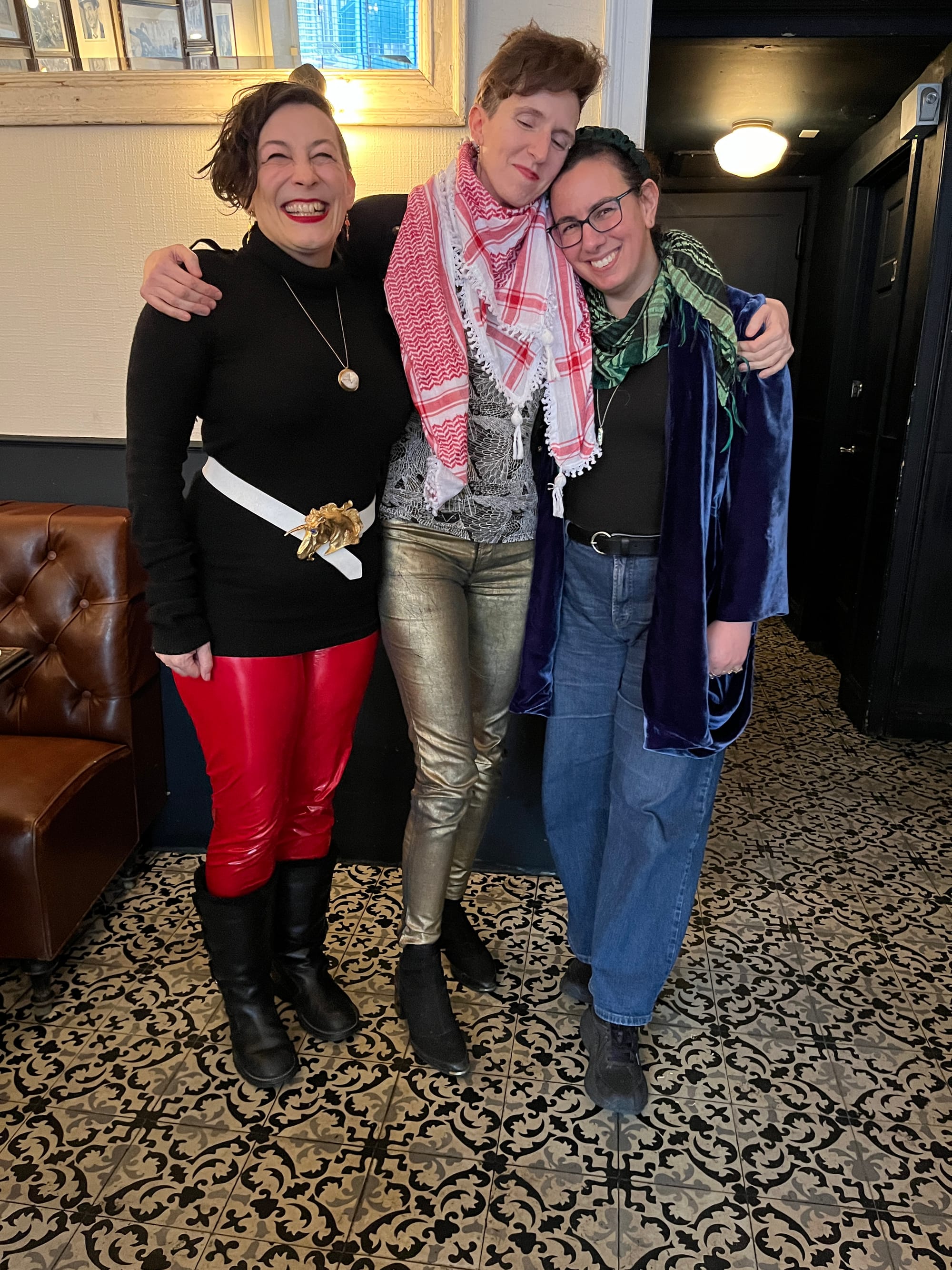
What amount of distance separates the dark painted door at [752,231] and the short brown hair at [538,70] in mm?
4236

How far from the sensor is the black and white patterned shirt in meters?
1.54

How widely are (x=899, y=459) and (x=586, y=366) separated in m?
2.14

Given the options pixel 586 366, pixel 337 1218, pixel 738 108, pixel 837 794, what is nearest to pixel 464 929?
pixel 337 1218

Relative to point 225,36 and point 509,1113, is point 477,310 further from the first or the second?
point 509,1113

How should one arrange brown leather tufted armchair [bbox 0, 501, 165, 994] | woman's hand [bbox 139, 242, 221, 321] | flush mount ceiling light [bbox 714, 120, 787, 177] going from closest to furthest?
woman's hand [bbox 139, 242, 221, 321] → brown leather tufted armchair [bbox 0, 501, 165, 994] → flush mount ceiling light [bbox 714, 120, 787, 177]

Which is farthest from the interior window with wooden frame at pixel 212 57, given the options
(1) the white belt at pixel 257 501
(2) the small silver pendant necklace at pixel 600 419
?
(1) the white belt at pixel 257 501

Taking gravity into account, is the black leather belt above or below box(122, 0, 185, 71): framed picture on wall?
below

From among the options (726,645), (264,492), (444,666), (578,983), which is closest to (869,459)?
(726,645)

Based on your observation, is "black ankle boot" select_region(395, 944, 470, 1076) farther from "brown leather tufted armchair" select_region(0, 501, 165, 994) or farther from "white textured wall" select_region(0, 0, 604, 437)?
"white textured wall" select_region(0, 0, 604, 437)

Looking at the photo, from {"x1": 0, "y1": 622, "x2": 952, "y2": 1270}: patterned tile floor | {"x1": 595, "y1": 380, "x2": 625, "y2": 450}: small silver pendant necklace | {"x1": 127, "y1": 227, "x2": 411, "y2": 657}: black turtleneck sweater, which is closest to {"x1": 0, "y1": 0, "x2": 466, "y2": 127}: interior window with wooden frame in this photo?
{"x1": 127, "y1": 227, "x2": 411, "y2": 657}: black turtleneck sweater

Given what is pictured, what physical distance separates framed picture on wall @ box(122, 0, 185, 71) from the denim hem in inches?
85.5

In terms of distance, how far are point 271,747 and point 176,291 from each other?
2.44 ft

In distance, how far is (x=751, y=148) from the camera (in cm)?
422

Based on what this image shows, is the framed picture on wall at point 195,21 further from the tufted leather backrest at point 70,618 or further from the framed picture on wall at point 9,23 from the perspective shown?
the tufted leather backrest at point 70,618
